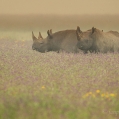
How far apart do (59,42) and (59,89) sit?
8.55 meters

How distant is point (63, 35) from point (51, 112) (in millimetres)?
9823

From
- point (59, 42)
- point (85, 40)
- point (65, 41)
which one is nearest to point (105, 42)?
point (85, 40)

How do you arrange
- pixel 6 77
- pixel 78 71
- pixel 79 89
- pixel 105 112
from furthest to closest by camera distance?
pixel 78 71
pixel 6 77
pixel 79 89
pixel 105 112

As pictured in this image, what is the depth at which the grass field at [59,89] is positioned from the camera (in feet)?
23.9

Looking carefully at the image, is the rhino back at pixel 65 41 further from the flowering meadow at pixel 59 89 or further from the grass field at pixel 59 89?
the flowering meadow at pixel 59 89

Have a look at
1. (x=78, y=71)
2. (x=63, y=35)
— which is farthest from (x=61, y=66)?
(x=63, y=35)

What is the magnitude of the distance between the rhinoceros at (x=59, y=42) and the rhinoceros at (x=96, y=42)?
603 millimetres

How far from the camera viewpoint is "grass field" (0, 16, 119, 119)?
7.29 m

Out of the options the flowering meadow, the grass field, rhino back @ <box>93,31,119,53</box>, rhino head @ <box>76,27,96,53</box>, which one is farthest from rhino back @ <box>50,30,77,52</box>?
the flowering meadow

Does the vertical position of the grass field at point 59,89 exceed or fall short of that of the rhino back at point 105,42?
it falls short

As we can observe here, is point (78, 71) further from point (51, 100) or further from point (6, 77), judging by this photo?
point (51, 100)

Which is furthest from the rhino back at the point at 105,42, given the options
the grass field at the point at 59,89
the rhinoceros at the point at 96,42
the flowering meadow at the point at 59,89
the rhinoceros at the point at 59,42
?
the flowering meadow at the point at 59,89

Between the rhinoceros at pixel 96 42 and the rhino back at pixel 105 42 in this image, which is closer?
the rhinoceros at pixel 96 42

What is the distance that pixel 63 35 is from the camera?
16891mm
